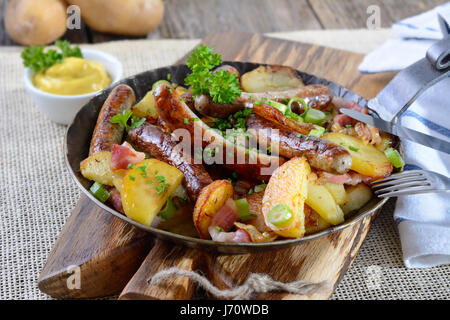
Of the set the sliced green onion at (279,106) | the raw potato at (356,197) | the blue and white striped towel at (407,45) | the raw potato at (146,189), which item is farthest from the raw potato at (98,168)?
the blue and white striped towel at (407,45)

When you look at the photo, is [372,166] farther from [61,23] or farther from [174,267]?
[61,23]

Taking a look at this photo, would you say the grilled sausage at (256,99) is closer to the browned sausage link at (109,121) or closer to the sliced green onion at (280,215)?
the browned sausage link at (109,121)

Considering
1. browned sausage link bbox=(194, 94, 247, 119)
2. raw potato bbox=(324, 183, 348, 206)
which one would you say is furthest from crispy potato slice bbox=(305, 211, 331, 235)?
browned sausage link bbox=(194, 94, 247, 119)

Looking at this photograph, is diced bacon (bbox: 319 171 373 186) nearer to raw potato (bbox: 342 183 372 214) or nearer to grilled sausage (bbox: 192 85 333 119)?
raw potato (bbox: 342 183 372 214)

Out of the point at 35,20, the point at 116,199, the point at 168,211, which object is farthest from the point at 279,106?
the point at 35,20

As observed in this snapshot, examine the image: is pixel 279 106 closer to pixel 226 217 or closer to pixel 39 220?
pixel 226 217

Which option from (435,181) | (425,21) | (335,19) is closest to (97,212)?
(435,181)
